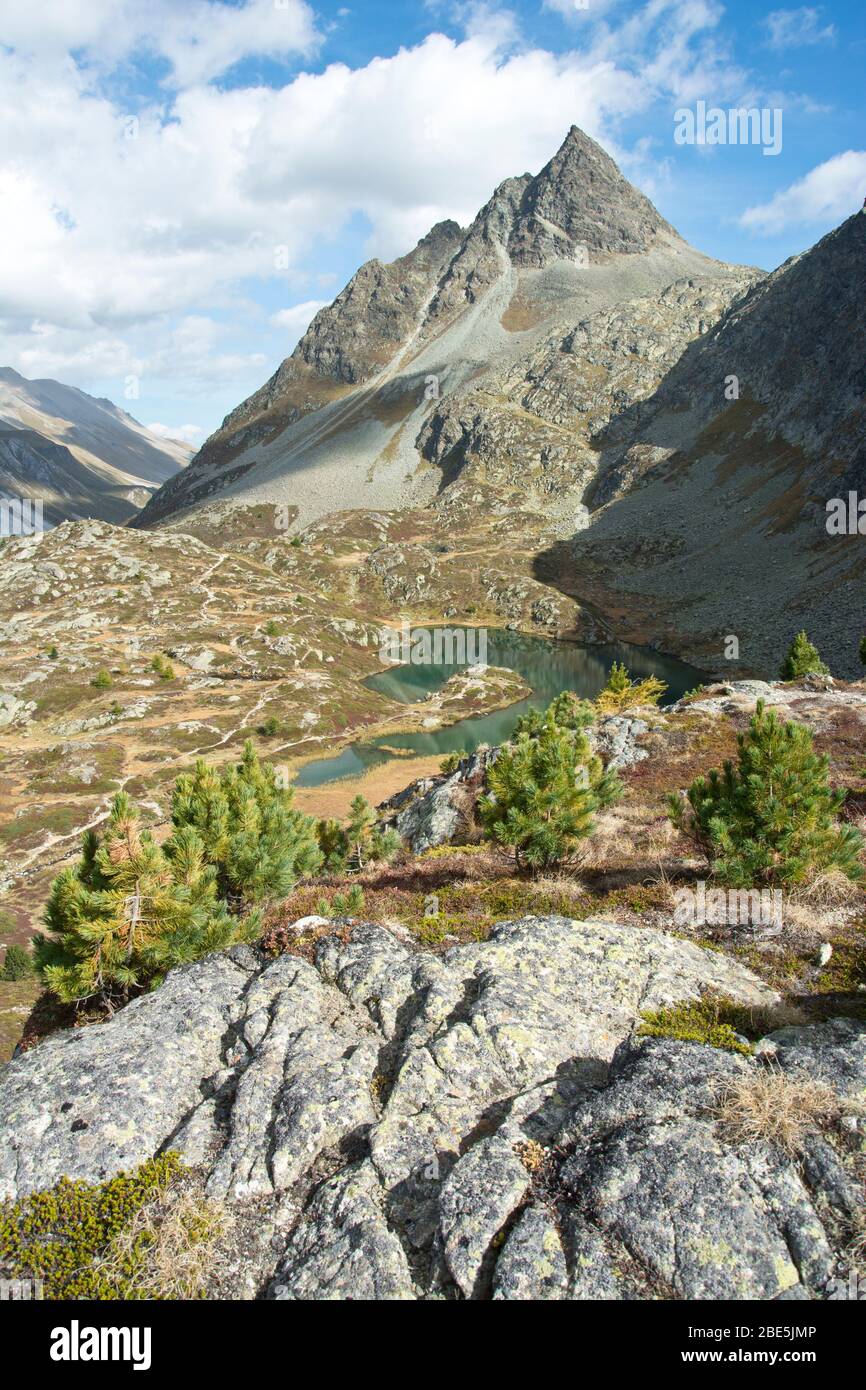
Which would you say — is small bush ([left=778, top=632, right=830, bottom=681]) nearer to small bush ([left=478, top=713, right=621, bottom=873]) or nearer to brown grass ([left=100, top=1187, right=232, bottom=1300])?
small bush ([left=478, top=713, right=621, bottom=873])

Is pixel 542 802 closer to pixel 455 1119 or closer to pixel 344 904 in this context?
pixel 344 904

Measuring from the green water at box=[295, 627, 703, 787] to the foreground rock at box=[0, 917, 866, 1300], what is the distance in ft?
223

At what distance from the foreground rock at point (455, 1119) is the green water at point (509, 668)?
67.9m

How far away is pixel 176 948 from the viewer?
12.9 m

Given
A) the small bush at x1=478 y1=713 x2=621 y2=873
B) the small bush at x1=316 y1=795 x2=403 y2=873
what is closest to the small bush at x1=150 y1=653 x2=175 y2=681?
the small bush at x1=316 y1=795 x2=403 y2=873

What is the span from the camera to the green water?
8869 cm

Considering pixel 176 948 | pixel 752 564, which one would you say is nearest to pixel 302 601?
pixel 752 564

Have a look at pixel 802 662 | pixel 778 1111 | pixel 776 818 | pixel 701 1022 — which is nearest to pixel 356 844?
pixel 776 818

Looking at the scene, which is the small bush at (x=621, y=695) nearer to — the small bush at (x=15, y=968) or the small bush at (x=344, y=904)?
the small bush at (x=15, y=968)

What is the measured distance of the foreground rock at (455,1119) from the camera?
586 centimetres

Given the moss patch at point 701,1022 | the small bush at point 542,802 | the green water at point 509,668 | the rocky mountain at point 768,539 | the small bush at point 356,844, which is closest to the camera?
the moss patch at point 701,1022

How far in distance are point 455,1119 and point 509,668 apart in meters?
126

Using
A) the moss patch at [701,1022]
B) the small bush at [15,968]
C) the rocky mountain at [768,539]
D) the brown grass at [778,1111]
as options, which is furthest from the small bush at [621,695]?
the brown grass at [778,1111]
